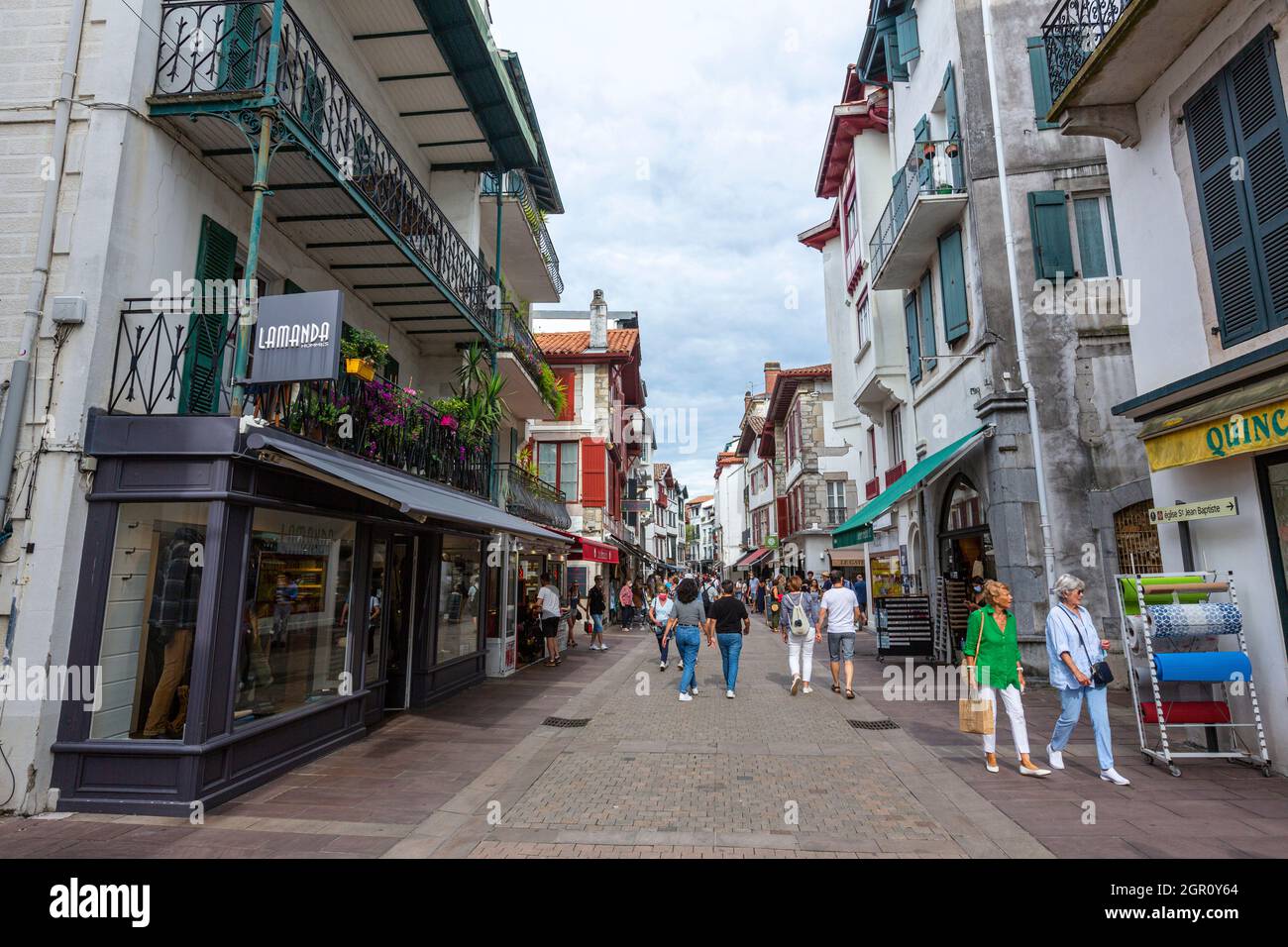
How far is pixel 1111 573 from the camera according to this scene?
11.1 metres

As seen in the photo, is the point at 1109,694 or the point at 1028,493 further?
the point at 1028,493

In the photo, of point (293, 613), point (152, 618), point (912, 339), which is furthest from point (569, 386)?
point (152, 618)

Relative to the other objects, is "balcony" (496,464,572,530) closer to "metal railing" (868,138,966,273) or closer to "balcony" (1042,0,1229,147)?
"metal railing" (868,138,966,273)

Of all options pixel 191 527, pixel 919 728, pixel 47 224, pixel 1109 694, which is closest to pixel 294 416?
pixel 191 527

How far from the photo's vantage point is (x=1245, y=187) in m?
6.41

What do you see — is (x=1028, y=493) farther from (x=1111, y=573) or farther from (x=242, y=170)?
(x=242, y=170)

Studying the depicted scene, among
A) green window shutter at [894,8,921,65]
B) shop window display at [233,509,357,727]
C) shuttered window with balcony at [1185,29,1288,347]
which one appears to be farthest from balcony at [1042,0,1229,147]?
shop window display at [233,509,357,727]

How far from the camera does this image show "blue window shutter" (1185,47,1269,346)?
20.9 feet

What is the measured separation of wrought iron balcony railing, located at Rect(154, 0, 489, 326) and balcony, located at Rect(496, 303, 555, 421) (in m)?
3.72

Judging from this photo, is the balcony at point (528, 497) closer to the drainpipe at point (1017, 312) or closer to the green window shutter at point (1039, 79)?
the drainpipe at point (1017, 312)

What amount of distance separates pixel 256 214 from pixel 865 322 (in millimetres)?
16265

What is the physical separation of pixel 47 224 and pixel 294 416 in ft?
8.08

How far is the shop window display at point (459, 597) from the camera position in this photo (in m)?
11.0

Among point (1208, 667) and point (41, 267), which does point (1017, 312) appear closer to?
point (1208, 667)
